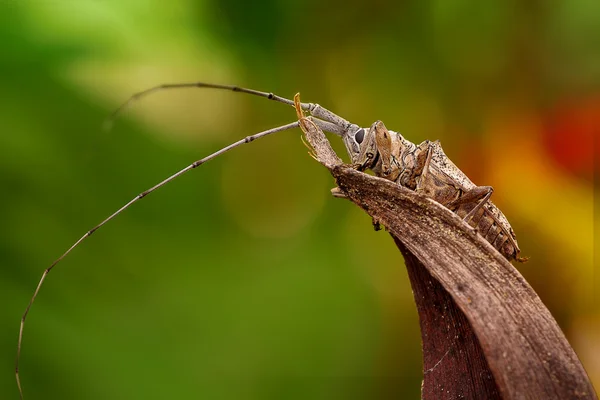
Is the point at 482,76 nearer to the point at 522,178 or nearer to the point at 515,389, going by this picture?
the point at 522,178

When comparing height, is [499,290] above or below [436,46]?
below

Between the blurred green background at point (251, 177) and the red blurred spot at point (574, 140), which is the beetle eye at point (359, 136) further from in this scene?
the red blurred spot at point (574, 140)

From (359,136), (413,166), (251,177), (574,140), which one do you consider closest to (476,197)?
(413,166)

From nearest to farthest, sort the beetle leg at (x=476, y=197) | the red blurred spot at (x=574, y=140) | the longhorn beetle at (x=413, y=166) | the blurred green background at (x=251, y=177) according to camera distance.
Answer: the longhorn beetle at (x=413, y=166) < the beetle leg at (x=476, y=197) < the blurred green background at (x=251, y=177) < the red blurred spot at (x=574, y=140)

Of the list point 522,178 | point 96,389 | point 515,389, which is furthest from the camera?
point 522,178

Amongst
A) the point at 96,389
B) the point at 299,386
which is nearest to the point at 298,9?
the point at 299,386

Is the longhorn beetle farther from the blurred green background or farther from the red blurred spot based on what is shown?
the red blurred spot

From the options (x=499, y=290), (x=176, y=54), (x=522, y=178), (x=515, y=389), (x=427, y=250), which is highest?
(x=176, y=54)

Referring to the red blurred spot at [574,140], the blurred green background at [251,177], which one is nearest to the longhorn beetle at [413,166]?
the blurred green background at [251,177]
